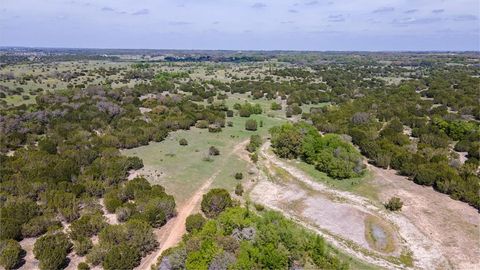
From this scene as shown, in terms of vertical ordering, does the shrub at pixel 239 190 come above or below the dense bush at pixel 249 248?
below

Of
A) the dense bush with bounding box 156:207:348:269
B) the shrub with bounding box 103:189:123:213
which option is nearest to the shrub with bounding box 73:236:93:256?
the shrub with bounding box 103:189:123:213

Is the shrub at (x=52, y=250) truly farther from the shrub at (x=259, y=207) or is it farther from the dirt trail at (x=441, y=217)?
the dirt trail at (x=441, y=217)

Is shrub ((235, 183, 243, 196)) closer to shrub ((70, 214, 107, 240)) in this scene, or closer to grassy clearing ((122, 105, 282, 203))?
grassy clearing ((122, 105, 282, 203))

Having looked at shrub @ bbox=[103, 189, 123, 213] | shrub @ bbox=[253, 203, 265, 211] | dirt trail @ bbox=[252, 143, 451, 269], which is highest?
shrub @ bbox=[103, 189, 123, 213]

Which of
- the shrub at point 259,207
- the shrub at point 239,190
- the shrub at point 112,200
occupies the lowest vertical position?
the shrub at point 259,207

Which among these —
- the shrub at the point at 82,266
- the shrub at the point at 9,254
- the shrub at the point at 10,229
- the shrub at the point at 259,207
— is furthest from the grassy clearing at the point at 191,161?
the shrub at the point at 9,254

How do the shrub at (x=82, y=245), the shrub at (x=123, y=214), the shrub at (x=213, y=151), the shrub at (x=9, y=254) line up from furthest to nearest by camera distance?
the shrub at (x=213, y=151) < the shrub at (x=123, y=214) < the shrub at (x=82, y=245) < the shrub at (x=9, y=254)

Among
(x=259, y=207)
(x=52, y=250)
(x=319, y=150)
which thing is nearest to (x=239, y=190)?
(x=259, y=207)
